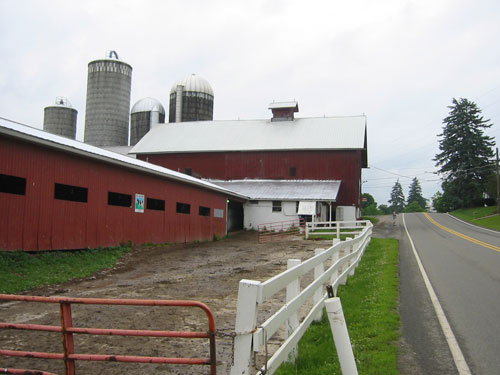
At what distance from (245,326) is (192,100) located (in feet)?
164

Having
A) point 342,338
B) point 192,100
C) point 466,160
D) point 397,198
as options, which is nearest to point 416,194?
point 397,198

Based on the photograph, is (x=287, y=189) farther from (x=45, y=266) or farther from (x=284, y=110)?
(x=45, y=266)

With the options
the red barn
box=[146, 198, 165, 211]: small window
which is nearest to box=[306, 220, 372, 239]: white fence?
the red barn

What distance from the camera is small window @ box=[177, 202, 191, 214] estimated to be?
75.3 ft

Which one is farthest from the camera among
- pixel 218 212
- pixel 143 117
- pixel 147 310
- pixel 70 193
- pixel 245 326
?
pixel 143 117

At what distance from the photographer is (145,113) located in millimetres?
52625

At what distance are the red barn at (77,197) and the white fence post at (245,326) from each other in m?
11.8

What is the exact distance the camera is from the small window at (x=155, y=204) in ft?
66.3

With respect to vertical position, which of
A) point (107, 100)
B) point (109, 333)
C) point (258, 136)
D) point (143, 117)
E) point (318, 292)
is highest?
point (107, 100)

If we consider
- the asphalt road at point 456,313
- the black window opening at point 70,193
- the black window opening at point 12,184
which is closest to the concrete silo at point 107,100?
the black window opening at point 70,193

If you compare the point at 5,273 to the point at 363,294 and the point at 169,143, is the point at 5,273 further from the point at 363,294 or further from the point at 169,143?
the point at 169,143

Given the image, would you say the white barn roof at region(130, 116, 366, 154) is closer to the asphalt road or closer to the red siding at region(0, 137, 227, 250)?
the red siding at region(0, 137, 227, 250)

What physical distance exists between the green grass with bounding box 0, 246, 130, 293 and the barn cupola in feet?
102

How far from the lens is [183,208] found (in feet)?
76.6
